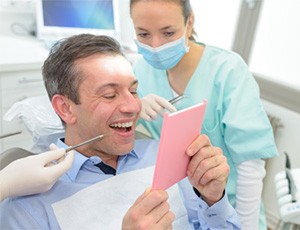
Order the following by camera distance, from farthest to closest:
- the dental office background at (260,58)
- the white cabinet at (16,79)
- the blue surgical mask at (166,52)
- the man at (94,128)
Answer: the dental office background at (260,58) < the white cabinet at (16,79) < the blue surgical mask at (166,52) < the man at (94,128)

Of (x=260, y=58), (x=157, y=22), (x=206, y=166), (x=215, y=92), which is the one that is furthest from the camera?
(x=260, y=58)

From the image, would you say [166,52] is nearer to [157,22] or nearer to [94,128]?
[157,22]

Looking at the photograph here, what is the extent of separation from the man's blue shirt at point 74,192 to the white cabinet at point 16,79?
887 mm

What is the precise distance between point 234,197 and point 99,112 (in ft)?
2.22

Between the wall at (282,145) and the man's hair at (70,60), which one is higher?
the man's hair at (70,60)

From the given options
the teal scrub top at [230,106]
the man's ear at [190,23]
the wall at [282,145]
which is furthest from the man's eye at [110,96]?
the wall at [282,145]

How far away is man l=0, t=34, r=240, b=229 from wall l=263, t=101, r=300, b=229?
3.96ft

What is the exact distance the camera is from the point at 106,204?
1007 millimetres

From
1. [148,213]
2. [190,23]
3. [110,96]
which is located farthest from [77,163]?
[190,23]

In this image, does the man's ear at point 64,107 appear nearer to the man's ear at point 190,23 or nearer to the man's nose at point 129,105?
the man's nose at point 129,105

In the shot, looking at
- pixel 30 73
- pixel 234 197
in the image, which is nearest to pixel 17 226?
pixel 234 197

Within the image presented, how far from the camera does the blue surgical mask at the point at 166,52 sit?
4.25 ft

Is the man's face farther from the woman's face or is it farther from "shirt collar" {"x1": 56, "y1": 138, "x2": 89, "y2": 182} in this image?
the woman's face

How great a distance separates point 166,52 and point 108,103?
0.41m
